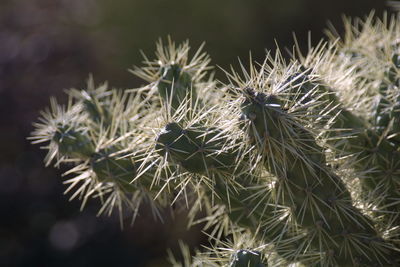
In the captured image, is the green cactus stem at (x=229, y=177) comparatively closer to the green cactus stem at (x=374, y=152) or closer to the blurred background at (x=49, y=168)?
the green cactus stem at (x=374, y=152)

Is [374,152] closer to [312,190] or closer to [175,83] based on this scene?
[312,190]

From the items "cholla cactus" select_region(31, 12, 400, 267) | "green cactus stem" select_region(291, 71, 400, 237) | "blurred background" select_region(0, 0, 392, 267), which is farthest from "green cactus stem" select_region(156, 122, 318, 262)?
"blurred background" select_region(0, 0, 392, 267)

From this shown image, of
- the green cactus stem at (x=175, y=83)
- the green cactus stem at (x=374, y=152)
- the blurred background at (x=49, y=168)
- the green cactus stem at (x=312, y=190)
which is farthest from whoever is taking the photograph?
the blurred background at (x=49, y=168)

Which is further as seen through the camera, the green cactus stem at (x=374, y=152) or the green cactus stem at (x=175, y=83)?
the green cactus stem at (x=175, y=83)

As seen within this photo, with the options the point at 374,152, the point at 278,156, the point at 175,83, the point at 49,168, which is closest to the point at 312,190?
the point at 278,156

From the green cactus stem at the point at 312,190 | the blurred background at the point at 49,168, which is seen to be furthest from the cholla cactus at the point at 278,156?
the blurred background at the point at 49,168

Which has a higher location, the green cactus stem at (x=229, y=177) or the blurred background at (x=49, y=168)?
the blurred background at (x=49, y=168)

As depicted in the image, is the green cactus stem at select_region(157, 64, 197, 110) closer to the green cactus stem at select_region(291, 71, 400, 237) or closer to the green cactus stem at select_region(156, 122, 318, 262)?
the green cactus stem at select_region(156, 122, 318, 262)

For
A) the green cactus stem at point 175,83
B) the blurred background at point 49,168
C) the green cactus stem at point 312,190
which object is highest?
the blurred background at point 49,168

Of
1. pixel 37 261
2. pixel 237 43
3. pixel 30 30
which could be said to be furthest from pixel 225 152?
pixel 237 43
